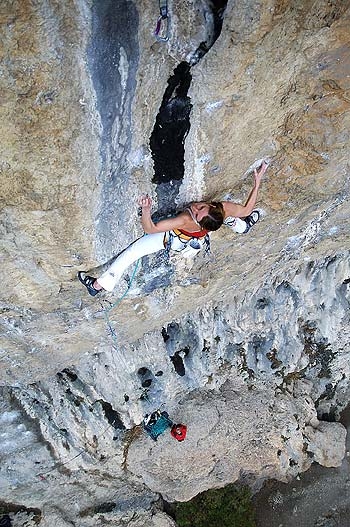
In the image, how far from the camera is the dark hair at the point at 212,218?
3.64 meters

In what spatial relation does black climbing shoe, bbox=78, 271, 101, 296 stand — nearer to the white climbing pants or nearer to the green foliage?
the white climbing pants

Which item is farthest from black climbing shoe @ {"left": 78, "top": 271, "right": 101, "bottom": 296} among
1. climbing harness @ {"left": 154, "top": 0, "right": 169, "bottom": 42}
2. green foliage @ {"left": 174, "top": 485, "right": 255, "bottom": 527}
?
green foliage @ {"left": 174, "top": 485, "right": 255, "bottom": 527}

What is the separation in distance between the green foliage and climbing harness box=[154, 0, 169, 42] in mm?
8229

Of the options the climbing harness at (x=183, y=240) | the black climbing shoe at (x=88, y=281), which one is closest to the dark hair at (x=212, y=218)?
the climbing harness at (x=183, y=240)

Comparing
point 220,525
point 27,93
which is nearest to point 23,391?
point 220,525

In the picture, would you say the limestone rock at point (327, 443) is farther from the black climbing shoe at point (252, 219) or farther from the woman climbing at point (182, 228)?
the woman climbing at point (182, 228)

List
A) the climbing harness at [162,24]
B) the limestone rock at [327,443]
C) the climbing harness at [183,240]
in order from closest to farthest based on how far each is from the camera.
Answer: the climbing harness at [162,24] < the climbing harness at [183,240] < the limestone rock at [327,443]

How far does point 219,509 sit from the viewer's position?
8828 millimetres

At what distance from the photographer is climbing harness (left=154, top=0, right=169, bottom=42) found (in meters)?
2.66

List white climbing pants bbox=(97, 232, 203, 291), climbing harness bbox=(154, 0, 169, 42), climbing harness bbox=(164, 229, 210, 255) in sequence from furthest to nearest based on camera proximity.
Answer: white climbing pants bbox=(97, 232, 203, 291) → climbing harness bbox=(164, 229, 210, 255) → climbing harness bbox=(154, 0, 169, 42)

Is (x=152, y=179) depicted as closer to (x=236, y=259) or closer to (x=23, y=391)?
(x=236, y=259)

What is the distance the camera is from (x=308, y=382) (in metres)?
8.59

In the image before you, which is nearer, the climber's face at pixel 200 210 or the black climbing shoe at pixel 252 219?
the climber's face at pixel 200 210

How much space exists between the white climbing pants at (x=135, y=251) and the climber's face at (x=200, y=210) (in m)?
0.37
